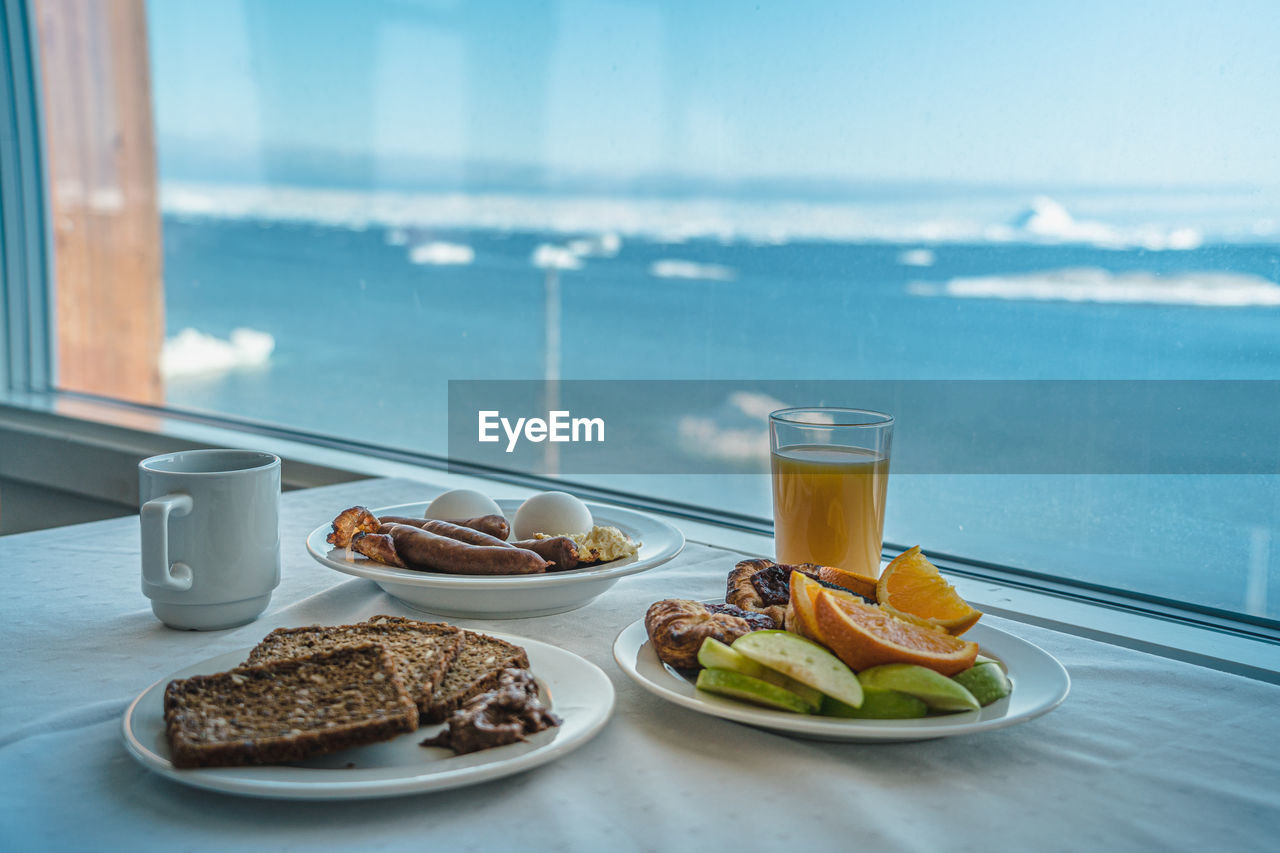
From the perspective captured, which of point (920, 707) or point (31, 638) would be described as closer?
point (920, 707)

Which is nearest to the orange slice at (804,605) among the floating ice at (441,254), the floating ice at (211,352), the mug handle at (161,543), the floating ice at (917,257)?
the mug handle at (161,543)

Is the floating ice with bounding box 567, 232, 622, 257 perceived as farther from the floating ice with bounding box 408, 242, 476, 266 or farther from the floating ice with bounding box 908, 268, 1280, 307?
the floating ice with bounding box 908, 268, 1280, 307

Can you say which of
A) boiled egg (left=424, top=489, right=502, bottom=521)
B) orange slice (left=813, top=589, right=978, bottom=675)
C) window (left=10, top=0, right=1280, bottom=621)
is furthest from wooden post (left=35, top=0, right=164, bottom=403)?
orange slice (left=813, top=589, right=978, bottom=675)

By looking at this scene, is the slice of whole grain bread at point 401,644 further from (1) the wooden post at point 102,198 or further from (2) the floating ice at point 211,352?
(1) the wooden post at point 102,198

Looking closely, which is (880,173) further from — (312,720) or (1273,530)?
(312,720)

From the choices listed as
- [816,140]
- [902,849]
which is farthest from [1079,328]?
[902,849]

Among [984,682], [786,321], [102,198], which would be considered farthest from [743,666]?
[102,198]
